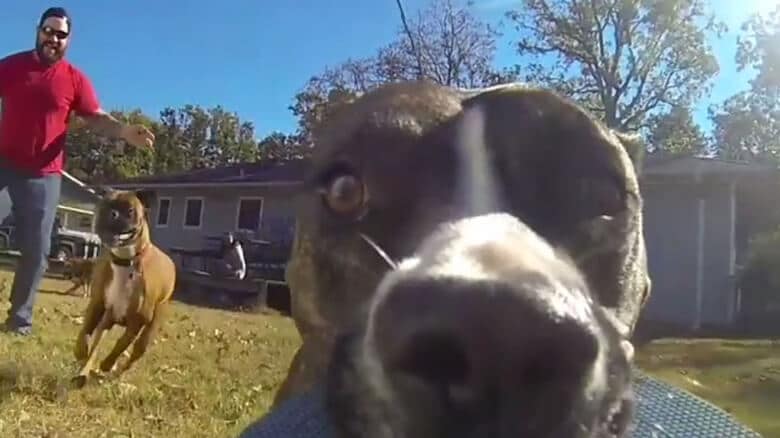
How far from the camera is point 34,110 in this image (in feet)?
25.2

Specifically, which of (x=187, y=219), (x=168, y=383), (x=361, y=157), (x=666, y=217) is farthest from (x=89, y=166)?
(x=361, y=157)

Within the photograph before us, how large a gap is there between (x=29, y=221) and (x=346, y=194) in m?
5.38

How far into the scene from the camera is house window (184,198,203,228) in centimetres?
3494

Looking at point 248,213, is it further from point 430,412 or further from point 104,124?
point 430,412

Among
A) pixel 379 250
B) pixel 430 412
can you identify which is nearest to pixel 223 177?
pixel 379 250

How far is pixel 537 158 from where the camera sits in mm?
2611

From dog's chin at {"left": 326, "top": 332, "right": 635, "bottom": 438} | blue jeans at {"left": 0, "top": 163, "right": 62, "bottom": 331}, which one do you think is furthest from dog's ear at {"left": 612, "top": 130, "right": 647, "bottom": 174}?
blue jeans at {"left": 0, "top": 163, "right": 62, "bottom": 331}

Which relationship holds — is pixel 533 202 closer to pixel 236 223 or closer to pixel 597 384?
pixel 597 384

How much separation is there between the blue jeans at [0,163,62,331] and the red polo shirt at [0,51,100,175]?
0.28ft

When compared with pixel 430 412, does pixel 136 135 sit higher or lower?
higher

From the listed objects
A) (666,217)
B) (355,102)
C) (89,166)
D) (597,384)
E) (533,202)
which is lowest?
(597,384)

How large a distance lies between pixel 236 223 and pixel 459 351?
31.9 meters

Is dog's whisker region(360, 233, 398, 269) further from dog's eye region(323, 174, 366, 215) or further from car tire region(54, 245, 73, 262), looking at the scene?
car tire region(54, 245, 73, 262)

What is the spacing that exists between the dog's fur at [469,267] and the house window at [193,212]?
3177cm
